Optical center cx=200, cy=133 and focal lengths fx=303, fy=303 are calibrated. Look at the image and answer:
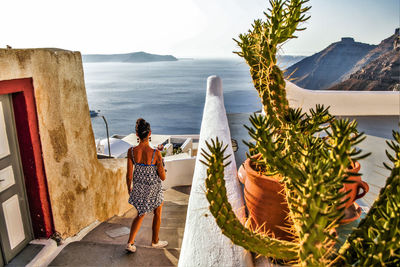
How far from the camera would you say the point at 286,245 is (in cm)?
118

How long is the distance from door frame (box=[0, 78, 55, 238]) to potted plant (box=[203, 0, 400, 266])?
219cm

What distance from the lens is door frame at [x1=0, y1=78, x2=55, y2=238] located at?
2828 mm

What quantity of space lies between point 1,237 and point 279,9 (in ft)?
9.58

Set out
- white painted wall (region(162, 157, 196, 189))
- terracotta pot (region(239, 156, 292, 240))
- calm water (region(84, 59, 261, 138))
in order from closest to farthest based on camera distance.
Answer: terracotta pot (region(239, 156, 292, 240)), white painted wall (region(162, 157, 196, 189)), calm water (region(84, 59, 261, 138))

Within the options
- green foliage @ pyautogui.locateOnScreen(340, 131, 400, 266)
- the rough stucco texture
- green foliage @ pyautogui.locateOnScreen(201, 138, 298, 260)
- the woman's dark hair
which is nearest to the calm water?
the rough stucco texture

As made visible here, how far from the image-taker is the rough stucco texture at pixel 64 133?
2959 mm

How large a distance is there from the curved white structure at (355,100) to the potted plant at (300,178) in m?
5.74

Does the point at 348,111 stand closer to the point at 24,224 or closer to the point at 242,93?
the point at 24,224

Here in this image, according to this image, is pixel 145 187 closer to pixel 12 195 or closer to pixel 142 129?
pixel 142 129

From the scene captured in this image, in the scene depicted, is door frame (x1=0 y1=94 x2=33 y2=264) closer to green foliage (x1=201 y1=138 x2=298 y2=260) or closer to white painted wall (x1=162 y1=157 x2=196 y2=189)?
green foliage (x1=201 y1=138 x2=298 y2=260)

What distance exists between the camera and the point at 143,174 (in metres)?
3.03

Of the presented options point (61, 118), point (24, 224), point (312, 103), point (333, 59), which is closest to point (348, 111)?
point (312, 103)

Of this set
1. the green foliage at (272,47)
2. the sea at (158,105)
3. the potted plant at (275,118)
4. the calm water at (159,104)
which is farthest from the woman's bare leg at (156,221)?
the sea at (158,105)

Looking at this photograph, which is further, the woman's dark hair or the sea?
the sea
